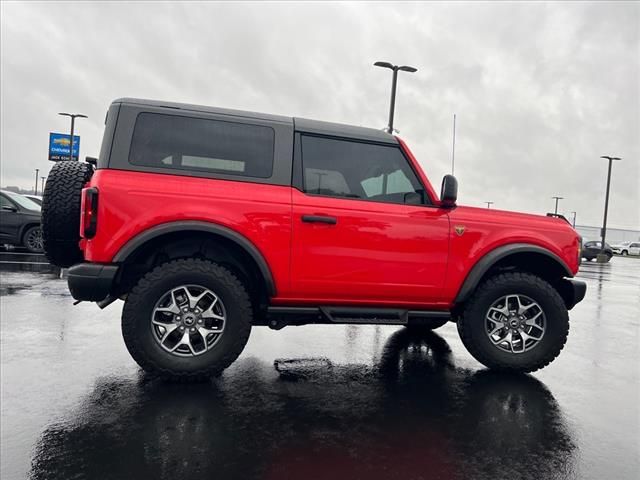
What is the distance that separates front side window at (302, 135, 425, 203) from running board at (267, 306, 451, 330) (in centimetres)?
99

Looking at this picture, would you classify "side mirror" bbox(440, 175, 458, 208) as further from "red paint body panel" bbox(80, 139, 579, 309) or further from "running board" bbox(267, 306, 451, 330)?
"running board" bbox(267, 306, 451, 330)

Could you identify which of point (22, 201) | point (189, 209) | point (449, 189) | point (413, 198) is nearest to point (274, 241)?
point (189, 209)

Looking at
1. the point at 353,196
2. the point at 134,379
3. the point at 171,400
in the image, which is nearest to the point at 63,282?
the point at 134,379

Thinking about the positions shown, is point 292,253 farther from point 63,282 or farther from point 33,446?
point 63,282

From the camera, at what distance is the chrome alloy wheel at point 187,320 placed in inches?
132

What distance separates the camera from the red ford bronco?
3314 millimetres

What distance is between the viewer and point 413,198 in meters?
3.95

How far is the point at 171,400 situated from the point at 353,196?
2.17 m

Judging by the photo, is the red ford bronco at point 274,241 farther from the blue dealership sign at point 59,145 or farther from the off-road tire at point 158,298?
the blue dealership sign at point 59,145

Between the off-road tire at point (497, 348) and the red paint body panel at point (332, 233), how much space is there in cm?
25

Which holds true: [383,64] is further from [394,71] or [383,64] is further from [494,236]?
[494,236]

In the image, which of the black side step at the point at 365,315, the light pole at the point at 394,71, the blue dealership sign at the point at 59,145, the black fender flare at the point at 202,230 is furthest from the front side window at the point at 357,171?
the blue dealership sign at the point at 59,145

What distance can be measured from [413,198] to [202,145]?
1.92m

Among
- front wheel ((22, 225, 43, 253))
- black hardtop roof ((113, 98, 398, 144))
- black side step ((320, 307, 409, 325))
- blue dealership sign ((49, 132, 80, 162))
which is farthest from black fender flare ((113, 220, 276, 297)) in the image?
blue dealership sign ((49, 132, 80, 162))
